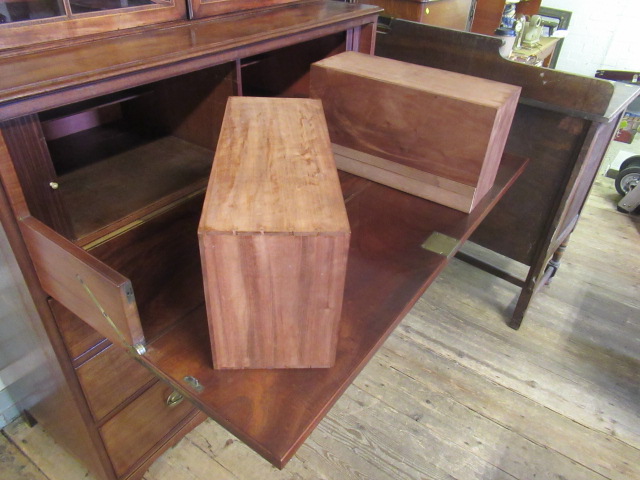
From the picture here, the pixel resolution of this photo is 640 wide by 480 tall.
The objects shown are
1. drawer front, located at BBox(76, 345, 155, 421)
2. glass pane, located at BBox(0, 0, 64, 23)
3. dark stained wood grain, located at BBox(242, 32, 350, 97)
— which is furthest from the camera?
dark stained wood grain, located at BBox(242, 32, 350, 97)

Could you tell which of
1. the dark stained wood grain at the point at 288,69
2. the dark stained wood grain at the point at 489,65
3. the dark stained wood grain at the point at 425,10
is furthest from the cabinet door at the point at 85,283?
the dark stained wood grain at the point at 425,10

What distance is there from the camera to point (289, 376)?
0.66m

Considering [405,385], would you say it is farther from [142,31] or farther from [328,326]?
[142,31]

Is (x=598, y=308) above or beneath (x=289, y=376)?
beneath

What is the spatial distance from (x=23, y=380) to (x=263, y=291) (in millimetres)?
1004

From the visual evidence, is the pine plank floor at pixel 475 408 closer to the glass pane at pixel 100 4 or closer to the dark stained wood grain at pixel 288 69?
the dark stained wood grain at pixel 288 69

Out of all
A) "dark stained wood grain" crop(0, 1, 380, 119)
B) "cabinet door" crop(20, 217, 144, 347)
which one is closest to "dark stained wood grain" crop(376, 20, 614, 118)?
"dark stained wood grain" crop(0, 1, 380, 119)

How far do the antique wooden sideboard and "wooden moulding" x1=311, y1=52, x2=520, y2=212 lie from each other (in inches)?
1.9

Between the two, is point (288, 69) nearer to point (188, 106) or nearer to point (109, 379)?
point (188, 106)

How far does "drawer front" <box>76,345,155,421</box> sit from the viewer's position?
97cm

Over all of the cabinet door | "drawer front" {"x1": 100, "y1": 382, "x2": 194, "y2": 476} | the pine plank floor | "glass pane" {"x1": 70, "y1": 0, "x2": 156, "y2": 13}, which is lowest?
the pine plank floor

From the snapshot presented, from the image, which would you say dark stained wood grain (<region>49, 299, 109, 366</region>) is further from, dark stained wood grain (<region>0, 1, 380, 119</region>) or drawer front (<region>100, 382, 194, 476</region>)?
dark stained wood grain (<region>0, 1, 380, 119</region>)

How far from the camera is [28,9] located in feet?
2.31

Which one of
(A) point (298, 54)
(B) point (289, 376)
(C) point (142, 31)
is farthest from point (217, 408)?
(A) point (298, 54)
